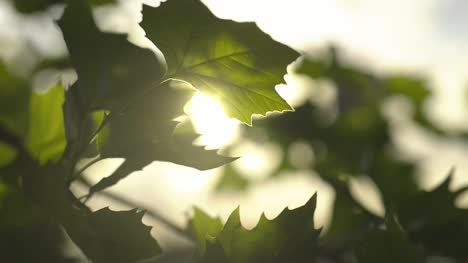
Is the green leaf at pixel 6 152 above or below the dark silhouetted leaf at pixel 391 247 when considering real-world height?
below

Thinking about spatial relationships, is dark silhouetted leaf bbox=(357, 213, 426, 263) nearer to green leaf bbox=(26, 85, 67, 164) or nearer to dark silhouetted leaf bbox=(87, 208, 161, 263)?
dark silhouetted leaf bbox=(87, 208, 161, 263)

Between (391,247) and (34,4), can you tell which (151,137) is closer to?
(391,247)

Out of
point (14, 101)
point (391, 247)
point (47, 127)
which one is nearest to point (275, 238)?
point (391, 247)

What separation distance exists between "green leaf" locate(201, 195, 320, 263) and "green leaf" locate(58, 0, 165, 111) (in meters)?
0.13

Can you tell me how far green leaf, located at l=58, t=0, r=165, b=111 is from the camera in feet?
1.46

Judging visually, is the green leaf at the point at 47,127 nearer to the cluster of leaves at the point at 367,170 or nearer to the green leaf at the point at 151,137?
the green leaf at the point at 151,137

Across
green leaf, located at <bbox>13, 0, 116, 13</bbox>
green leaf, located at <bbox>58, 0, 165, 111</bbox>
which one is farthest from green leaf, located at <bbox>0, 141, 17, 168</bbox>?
green leaf, located at <bbox>13, 0, 116, 13</bbox>

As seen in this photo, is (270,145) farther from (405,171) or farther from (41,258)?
(41,258)

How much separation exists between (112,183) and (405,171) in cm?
51

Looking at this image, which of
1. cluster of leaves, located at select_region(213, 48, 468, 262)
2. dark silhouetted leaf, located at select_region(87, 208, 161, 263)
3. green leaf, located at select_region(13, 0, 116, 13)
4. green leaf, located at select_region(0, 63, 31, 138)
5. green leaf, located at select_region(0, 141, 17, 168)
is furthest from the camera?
green leaf, located at select_region(13, 0, 116, 13)

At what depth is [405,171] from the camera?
0.84 metres

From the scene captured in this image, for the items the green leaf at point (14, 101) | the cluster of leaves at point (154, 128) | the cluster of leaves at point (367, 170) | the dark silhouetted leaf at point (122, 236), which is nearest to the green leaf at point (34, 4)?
the green leaf at point (14, 101)

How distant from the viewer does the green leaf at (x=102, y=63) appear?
17.5 inches

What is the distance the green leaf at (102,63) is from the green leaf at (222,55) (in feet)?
0.09
